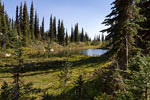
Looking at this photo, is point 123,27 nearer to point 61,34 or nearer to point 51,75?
point 51,75

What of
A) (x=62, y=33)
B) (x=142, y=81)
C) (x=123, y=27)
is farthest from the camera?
(x=62, y=33)

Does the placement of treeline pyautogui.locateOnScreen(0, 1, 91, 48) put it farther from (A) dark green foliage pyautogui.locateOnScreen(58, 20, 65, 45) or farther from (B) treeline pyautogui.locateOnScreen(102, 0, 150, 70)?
(B) treeline pyautogui.locateOnScreen(102, 0, 150, 70)

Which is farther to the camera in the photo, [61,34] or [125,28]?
[61,34]

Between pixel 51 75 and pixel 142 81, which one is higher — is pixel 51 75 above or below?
below

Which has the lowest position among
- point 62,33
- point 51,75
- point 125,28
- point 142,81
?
point 51,75

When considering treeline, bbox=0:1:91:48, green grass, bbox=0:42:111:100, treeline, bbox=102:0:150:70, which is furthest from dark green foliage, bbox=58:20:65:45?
treeline, bbox=102:0:150:70

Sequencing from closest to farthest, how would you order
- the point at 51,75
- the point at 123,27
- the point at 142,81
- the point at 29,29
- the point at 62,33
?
the point at 142,81 < the point at 123,27 < the point at 51,75 < the point at 29,29 < the point at 62,33

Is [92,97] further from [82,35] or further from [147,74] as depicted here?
[82,35]

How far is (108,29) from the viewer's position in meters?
13.5

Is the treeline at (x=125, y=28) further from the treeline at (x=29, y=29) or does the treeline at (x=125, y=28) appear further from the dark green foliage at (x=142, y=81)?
the treeline at (x=29, y=29)

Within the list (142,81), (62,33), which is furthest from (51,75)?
(62,33)

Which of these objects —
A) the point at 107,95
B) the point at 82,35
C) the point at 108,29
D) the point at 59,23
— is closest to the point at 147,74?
the point at 107,95

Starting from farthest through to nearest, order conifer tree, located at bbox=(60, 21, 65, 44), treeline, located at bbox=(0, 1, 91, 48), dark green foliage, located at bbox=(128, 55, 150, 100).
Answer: conifer tree, located at bbox=(60, 21, 65, 44)
treeline, located at bbox=(0, 1, 91, 48)
dark green foliage, located at bbox=(128, 55, 150, 100)

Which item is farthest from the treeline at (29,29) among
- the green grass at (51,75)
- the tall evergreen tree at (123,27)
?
the tall evergreen tree at (123,27)
